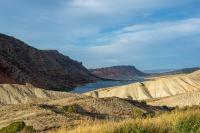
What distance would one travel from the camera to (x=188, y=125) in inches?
596

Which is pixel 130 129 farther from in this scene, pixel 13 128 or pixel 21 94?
pixel 21 94

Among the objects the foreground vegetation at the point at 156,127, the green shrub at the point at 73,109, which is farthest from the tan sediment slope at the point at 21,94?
the foreground vegetation at the point at 156,127

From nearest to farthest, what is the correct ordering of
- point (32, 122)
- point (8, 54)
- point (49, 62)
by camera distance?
point (32, 122)
point (8, 54)
point (49, 62)

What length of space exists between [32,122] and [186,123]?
56.4ft

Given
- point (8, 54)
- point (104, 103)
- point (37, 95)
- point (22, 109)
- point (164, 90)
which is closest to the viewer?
point (22, 109)

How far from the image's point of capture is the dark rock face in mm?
114188

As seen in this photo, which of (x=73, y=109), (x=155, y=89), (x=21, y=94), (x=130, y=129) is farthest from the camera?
(x=155, y=89)

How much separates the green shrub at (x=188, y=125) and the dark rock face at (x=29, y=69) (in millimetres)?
90851

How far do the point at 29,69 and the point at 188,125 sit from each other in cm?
11512

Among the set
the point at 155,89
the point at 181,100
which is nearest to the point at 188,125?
the point at 181,100

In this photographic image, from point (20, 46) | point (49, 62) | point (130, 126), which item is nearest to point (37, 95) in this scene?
point (130, 126)

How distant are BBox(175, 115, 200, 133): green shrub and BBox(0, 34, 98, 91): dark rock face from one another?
9085 centimetres

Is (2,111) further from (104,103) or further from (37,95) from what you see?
(37,95)

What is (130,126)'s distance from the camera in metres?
15.4
